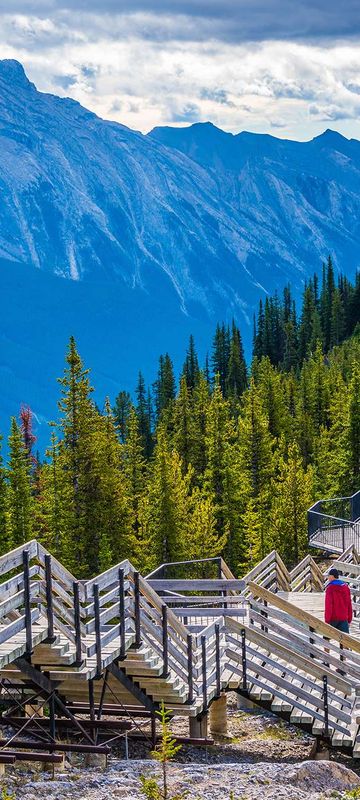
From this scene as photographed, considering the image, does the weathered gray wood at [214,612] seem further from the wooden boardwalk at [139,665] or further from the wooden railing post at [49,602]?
the wooden railing post at [49,602]

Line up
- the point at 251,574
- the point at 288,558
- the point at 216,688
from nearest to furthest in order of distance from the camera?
the point at 216,688, the point at 251,574, the point at 288,558

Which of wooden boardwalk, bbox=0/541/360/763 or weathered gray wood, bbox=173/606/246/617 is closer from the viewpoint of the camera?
wooden boardwalk, bbox=0/541/360/763

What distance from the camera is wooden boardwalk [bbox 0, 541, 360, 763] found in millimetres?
16922

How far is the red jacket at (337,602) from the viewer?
70.2 ft

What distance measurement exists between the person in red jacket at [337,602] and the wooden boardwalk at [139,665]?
0.70m

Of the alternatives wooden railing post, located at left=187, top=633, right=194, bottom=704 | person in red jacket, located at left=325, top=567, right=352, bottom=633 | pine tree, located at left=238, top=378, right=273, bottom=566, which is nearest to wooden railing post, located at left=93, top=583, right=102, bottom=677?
wooden railing post, located at left=187, top=633, right=194, bottom=704

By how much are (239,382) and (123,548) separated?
4250 inches

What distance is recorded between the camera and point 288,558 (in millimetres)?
59719

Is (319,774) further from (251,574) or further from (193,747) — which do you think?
(251,574)

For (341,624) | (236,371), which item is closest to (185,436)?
(341,624)

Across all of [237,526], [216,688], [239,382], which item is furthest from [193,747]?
[239,382]

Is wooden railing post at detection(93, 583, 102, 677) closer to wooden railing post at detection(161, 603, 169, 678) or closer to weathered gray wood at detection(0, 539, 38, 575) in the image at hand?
weathered gray wood at detection(0, 539, 38, 575)

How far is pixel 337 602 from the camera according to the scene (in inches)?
846

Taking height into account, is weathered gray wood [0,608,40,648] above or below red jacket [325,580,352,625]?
below
